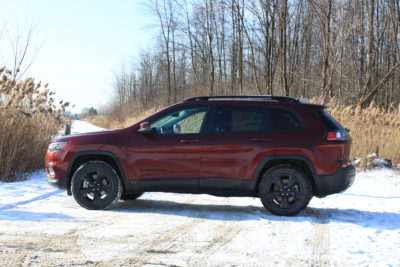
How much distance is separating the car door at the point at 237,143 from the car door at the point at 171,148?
0.17 meters

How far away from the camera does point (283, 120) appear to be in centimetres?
614

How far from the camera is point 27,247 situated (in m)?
4.37

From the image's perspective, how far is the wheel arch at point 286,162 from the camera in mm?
5918

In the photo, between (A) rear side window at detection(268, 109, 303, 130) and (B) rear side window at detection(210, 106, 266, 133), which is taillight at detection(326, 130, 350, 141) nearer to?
(A) rear side window at detection(268, 109, 303, 130)

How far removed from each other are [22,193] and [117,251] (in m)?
4.39

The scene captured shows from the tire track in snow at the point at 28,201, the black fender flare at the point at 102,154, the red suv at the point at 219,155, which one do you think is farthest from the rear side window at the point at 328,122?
the tire track in snow at the point at 28,201

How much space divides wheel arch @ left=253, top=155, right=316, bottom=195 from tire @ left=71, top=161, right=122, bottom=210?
212 cm

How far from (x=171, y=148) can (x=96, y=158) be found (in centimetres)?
127

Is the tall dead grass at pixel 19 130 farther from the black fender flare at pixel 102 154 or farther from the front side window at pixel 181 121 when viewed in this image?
the front side window at pixel 181 121

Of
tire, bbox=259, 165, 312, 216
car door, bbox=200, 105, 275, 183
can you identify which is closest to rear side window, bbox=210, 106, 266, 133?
car door, bbox=200, 105, 275, 183

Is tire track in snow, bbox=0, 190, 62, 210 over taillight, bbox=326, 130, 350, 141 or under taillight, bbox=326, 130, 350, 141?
under

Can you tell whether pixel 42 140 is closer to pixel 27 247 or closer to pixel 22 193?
pixel 22 193

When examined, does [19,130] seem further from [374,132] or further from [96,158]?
[374,132]

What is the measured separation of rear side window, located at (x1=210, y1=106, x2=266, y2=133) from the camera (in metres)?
6.16
